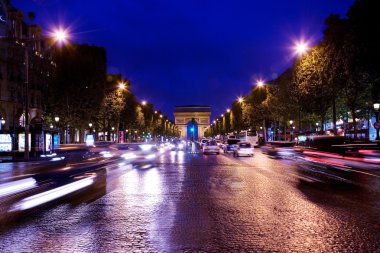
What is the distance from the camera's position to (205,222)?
845 cm

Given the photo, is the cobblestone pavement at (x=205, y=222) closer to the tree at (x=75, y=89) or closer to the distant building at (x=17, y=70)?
the distant building at (x=17, y=70)

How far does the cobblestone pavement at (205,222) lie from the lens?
6.64 meters

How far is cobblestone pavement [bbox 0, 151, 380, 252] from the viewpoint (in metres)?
6.64

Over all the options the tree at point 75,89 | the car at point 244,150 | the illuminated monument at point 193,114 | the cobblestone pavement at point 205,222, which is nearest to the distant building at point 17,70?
the tree at point 75,89

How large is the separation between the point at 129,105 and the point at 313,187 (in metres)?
81.2

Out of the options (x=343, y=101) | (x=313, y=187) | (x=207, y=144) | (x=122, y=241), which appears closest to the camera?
(x=122, y=241)

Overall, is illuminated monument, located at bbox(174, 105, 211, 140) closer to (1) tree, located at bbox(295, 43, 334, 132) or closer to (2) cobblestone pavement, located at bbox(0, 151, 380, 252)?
(1) tree, located at bbox(295, 43, 334, 132)

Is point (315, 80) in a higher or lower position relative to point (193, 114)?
lower

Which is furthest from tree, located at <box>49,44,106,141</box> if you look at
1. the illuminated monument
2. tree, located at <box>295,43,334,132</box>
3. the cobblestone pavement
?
the illuminated monument

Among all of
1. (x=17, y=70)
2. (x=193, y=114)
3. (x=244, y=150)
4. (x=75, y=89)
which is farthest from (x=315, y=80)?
(x=193, y=114)

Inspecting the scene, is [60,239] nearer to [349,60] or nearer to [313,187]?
[313,187]

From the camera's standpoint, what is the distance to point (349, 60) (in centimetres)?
A: 3117

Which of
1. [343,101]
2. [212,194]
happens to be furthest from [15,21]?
[212,194]

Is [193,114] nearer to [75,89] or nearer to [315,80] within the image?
[75,89]
